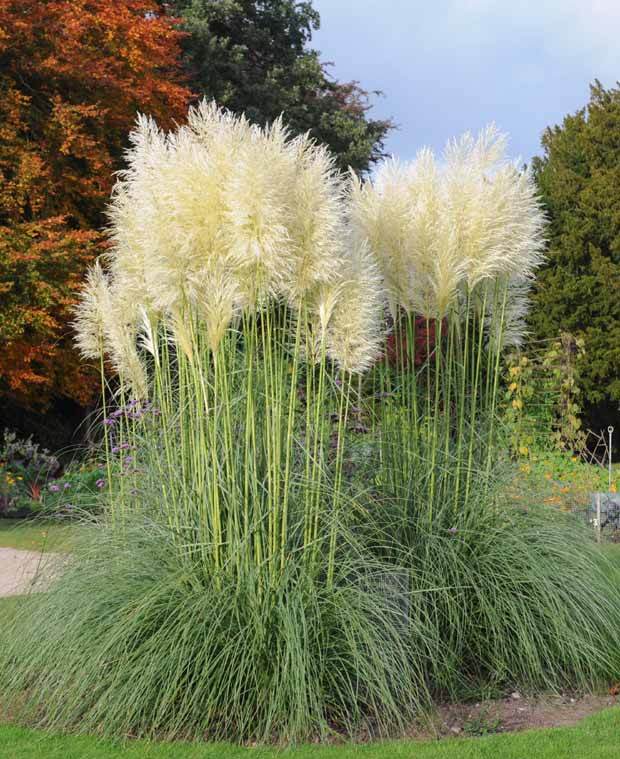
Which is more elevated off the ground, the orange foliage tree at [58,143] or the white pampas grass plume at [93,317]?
the orange foliage tree at [58,143]

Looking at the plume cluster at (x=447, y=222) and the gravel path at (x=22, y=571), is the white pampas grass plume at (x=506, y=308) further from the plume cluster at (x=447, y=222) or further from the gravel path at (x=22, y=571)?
the gravel path at (x=22, y=571)

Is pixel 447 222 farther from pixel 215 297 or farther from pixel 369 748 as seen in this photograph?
pixel 369 748

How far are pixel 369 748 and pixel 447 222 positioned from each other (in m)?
2.63

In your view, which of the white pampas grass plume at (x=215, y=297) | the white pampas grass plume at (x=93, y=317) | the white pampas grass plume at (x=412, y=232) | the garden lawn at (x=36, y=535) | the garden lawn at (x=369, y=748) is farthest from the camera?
the white pampas grass plume at (x=93, y=317)

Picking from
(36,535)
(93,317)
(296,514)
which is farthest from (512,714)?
(36,535)

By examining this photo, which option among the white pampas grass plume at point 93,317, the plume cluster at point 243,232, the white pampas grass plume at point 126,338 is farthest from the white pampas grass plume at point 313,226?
the white pampas grass plume at point 93,317

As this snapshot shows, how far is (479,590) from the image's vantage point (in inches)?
183

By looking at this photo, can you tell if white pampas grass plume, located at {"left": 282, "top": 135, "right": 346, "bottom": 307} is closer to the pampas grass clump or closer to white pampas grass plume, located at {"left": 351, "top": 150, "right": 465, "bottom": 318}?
the pampas grass clump

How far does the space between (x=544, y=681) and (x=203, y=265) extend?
104 inches

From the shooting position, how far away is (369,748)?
158 inches

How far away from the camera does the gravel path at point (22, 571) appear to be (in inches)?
205

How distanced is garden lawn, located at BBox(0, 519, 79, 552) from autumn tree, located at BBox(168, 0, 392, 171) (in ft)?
36.8

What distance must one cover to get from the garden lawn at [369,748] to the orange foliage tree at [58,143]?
9620 millimetres

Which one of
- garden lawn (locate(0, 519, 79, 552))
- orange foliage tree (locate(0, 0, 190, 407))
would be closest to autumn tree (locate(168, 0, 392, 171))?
orange foliage tree (locate(0, 0, 190, 407))
